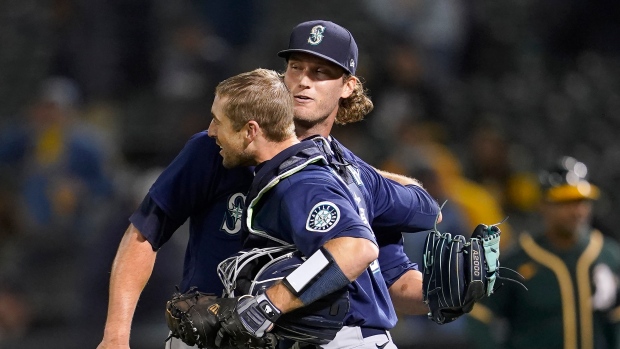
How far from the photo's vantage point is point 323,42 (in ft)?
13.3

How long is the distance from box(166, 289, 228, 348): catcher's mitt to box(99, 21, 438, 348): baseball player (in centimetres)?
24

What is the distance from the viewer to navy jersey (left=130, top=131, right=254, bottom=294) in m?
3.96

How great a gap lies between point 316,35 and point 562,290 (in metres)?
2.94

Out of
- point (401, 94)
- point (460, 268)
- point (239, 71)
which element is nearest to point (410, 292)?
point (460, 268)

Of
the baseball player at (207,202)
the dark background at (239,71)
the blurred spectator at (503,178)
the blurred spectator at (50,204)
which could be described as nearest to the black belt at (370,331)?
the baseball player at (207,202)

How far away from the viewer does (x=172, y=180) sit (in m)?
3.95

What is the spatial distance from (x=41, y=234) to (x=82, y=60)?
1.92 metres

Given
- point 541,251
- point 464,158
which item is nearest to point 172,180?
point 541,251

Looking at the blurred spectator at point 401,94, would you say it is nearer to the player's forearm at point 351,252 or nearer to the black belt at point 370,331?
the black belt at point 370,331

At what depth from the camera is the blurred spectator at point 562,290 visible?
20.9 feet

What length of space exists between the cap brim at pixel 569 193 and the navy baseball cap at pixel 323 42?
270cm

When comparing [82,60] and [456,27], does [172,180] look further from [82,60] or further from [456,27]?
[456,27]

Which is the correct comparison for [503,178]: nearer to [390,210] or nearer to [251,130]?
[390,210]

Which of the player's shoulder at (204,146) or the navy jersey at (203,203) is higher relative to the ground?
the player's shoulder at (204,146)
